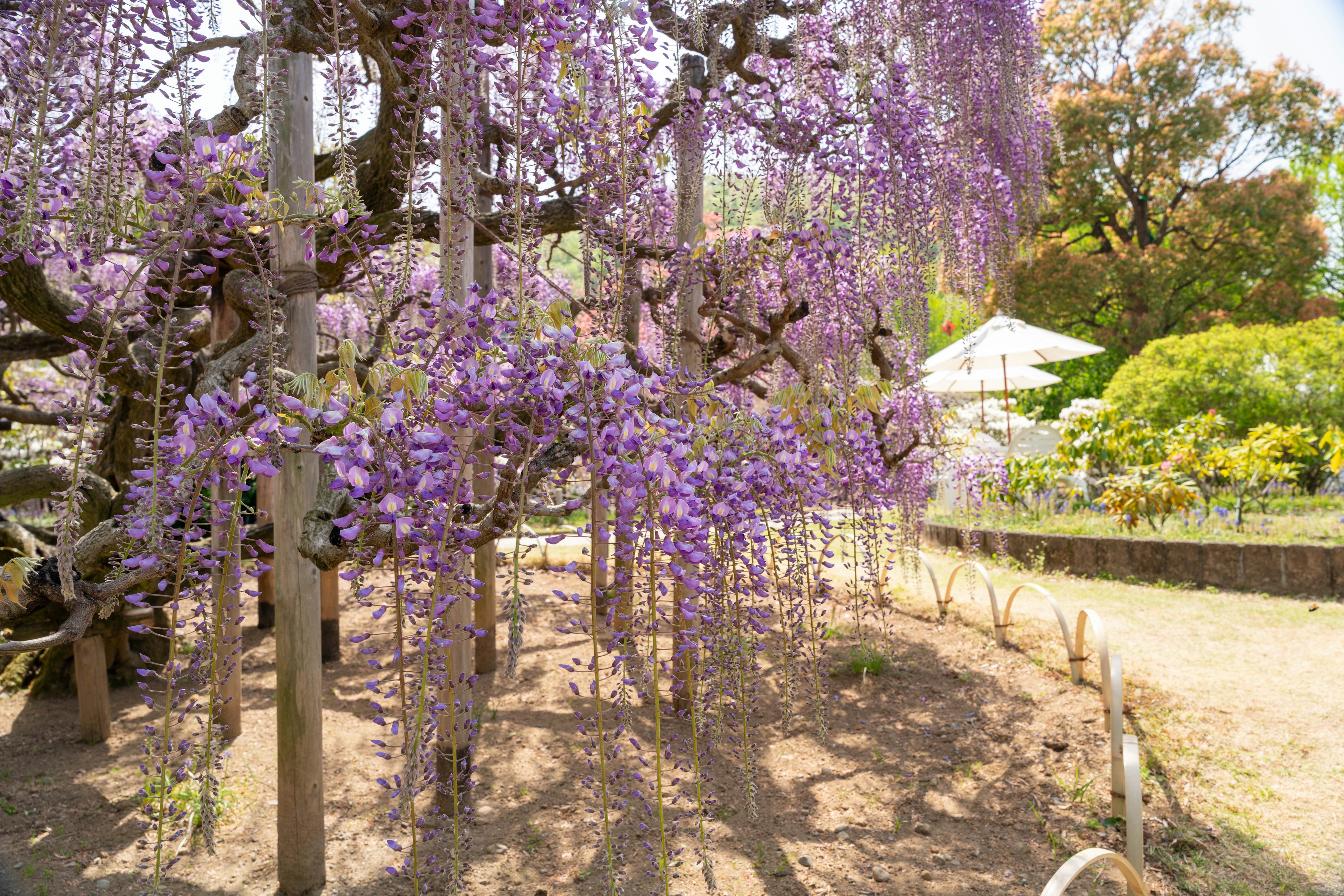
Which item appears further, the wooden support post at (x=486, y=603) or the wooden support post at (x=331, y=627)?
the wooden support post at (x=331, y=627)

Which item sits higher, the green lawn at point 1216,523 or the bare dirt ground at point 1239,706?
the green lawn at point 1216,523

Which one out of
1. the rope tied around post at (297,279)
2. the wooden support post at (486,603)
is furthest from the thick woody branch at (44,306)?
the wooden support post at (486,603)

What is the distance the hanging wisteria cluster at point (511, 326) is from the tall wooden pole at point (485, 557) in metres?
0.05

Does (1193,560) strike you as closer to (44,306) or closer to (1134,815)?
(1134,815)

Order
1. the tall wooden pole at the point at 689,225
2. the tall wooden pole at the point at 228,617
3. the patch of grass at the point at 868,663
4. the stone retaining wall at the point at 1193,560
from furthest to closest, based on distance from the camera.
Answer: the stone retaining wall at the point at 1193,560
the patch of grass at the point at 868,663
the tall wooden pole at the point at 689,225
the tall wooden pole at the point at 228,617

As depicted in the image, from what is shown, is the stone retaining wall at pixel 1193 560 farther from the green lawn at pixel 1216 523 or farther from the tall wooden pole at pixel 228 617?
the tall wooden pole at pixel 228 617

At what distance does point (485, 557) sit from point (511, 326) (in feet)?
6.94

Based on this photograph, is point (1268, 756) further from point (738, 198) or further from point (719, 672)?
point (738, 198)

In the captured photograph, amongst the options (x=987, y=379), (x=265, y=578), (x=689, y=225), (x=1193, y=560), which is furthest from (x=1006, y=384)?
(x=265, y=578)

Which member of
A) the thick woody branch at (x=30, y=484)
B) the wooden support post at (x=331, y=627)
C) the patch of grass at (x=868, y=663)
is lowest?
the patch of grass at (x=868, y=663)

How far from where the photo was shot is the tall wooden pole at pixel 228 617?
5.45 feet

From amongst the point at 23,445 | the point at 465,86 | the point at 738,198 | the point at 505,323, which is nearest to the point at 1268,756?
the point at 738,198

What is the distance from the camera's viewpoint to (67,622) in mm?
1916

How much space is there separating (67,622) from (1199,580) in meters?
6.29
